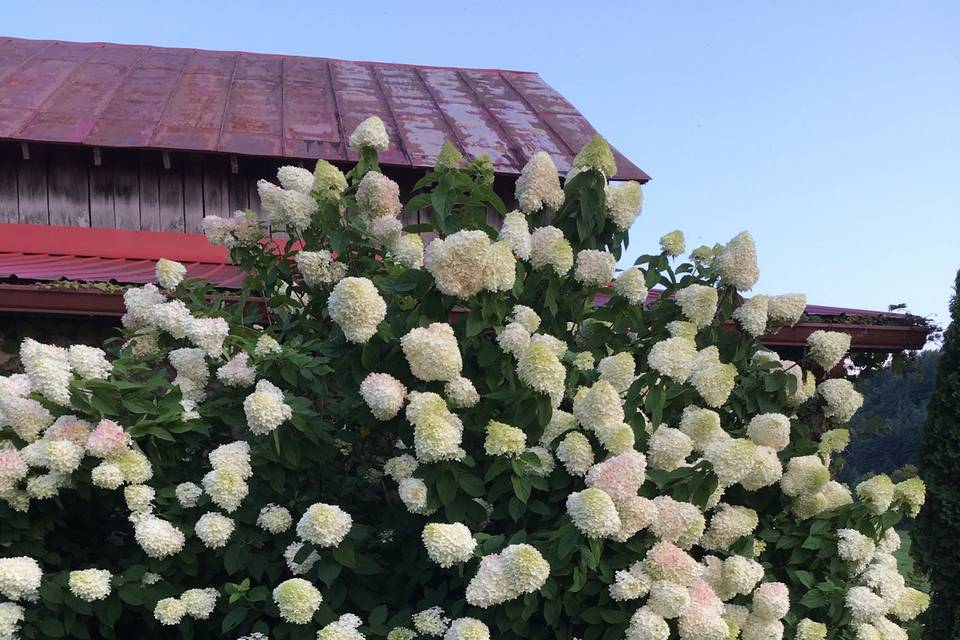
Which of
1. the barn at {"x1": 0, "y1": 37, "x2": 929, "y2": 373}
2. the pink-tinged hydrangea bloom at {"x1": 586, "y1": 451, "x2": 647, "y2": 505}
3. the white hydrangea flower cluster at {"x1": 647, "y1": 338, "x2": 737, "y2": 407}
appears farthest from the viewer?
the barn at {"x1": 0, "y1": 37, "x2": 929, "y2": 373}

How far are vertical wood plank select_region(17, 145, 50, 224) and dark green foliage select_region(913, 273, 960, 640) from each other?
6.49 meters

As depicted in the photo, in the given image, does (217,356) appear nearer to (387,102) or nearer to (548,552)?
(548,552)

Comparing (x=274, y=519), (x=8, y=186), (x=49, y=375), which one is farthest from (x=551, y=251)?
(x=8, y=186)

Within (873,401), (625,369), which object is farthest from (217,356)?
(873,401)

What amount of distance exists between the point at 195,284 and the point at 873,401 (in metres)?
27.1

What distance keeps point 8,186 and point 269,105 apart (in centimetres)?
216

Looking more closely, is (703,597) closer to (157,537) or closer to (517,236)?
(517,236)

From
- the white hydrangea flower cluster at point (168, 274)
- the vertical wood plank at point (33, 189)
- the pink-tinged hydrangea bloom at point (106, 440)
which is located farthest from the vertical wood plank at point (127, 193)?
the pink-tinged hydrangea bloom at point (106, 440)

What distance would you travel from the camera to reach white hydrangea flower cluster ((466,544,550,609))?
2.44m

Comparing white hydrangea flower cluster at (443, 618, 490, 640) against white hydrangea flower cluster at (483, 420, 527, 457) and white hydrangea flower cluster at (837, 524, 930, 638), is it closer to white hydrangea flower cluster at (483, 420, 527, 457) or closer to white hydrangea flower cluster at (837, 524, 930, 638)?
white hydrangea flower cluster at (483, 420, 527, 457)

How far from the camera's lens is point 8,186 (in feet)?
20.0

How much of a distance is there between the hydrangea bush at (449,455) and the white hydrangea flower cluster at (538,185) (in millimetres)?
10

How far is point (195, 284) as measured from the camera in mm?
3846

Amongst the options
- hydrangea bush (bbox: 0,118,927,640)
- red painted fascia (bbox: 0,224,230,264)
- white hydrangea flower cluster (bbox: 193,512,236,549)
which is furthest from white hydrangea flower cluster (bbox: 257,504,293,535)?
red painted fascia (bbox: 0,224,230,264)
